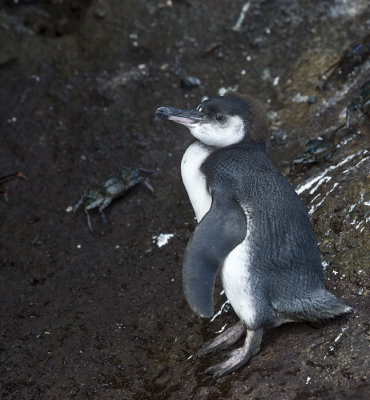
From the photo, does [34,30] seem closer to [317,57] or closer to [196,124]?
[317,57]

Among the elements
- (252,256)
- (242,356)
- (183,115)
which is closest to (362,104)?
(183,115)

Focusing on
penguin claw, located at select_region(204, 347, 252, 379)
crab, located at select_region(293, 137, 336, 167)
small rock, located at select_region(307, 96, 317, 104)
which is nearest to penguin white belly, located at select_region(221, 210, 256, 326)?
penguin claw, located at select_region(204, 347, 252, 379)

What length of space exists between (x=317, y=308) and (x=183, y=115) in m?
1.13

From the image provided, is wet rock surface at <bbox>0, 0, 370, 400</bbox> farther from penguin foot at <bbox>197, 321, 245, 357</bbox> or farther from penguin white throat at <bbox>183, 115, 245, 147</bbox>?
penguin white throat at <bbox>183, 115, 245, 147</bbox>

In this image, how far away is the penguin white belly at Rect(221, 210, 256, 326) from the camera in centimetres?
247

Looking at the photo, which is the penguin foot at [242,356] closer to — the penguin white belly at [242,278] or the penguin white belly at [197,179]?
the penguin white belly at [242,278]

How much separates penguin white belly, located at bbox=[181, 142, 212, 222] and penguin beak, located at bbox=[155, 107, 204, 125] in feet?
0.43

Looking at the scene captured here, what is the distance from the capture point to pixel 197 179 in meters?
2.75

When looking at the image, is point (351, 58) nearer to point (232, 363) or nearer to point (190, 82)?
point (190, 82)

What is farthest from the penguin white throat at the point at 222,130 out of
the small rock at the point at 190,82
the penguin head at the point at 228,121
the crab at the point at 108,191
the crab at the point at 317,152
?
the small rock at the point at 190,82

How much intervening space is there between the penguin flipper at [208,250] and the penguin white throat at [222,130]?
1.51ft

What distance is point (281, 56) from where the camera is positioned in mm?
4523

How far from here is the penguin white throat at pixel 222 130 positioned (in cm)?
282

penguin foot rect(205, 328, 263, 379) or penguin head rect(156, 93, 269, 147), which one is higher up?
penguin head rect(156, 93, 269, 147)
